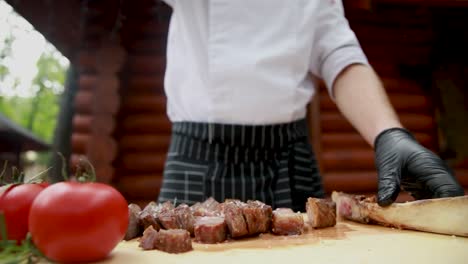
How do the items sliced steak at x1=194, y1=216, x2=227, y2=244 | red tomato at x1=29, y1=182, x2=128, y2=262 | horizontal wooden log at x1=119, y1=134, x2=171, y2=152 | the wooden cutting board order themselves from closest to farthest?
red tomato at x1=29, y1=182, x2=128, y2=262 < the wooden cutting board < sliced steak at x1=194, y1=216, x2=227, y2=244 < horizontal wooden log at x1=119, y1=134, x2=171, y2=152

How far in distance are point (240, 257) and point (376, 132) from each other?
1.33 metres

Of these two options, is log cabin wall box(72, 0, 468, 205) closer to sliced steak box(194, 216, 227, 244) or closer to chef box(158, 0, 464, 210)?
chef box(158, 0, 464, 210)

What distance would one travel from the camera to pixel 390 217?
1.80 meters

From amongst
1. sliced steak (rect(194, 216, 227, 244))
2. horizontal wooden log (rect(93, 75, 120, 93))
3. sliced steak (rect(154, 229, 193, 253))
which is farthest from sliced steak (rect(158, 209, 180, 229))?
horizontal wooden log (rect(93, 75, 120, 93))

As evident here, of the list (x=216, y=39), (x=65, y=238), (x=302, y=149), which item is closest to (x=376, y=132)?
(x=302, y=149)

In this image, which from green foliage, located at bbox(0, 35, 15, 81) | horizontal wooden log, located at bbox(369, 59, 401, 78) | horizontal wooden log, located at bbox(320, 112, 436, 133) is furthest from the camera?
green foliage, located at bbox(0, 35, 15, 81)

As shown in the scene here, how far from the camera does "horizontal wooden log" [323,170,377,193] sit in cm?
589

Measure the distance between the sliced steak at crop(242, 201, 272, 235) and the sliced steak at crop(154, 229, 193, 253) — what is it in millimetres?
280

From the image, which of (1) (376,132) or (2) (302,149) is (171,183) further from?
(1) (376,132)

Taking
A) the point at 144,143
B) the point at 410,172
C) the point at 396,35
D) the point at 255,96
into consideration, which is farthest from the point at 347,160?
the point at 410,172

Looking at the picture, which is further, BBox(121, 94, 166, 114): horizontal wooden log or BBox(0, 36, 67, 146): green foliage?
BBox(0, 36, 67, 146): green foliage

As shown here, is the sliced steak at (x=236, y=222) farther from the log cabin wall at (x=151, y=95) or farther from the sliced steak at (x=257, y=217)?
the log cabin wall at (x=151, y=95)

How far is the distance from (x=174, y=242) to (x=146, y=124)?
15.3 feet

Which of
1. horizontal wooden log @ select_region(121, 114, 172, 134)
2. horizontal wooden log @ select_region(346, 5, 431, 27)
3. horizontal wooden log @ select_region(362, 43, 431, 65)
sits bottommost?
horizontal wooden log @ select_region(121, 114, 172, 134)
